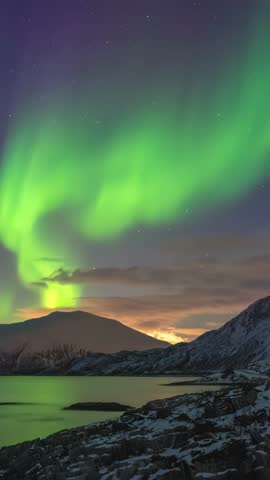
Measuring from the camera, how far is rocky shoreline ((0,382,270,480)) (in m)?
27.6

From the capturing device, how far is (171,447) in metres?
31.4

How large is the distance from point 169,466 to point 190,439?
3187 mm

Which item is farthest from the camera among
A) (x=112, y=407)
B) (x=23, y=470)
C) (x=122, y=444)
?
(x=112, y=407)

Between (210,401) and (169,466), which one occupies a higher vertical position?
(210,401)

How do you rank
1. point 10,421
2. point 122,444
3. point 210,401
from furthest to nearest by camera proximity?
point 10,421 → point 210,401 → point 122,444

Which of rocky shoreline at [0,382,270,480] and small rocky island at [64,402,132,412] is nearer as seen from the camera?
rocky shoreline at [0,382,270,480]

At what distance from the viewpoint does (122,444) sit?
32.8 meters

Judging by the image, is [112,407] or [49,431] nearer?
[49,431]

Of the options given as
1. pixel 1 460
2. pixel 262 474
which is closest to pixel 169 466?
pixel 262 474

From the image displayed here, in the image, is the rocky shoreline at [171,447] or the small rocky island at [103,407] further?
the small rocky island at [103,407]

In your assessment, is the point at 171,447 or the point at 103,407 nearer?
the point at 171,447

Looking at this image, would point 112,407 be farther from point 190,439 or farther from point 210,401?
point 190,439

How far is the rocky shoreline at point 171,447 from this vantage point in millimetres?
27641

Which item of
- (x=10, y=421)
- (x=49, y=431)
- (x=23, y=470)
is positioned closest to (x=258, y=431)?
(x=23, y=470)
